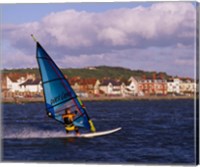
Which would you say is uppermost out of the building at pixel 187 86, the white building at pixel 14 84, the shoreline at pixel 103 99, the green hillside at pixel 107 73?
the green hillside at pixel 107 73

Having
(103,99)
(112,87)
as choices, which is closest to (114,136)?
(103,99)

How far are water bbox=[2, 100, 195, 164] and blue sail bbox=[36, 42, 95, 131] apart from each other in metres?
0.14

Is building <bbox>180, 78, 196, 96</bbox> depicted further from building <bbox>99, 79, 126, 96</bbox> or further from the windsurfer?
the windsurfer

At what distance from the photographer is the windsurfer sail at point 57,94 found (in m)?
11.3

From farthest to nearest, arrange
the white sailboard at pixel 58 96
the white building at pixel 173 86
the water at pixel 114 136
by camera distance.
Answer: the white sailboard at pixel 58 96
the white building at pixel 173 86
the water at pixel 114 136

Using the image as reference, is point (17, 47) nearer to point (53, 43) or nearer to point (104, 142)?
point (53, 43)

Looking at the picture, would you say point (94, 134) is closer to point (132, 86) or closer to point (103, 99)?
point (103, 99)

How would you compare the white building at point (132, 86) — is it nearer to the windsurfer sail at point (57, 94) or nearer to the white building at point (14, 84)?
the windsurfer sail at point (57, 94)

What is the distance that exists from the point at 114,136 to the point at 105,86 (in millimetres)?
863

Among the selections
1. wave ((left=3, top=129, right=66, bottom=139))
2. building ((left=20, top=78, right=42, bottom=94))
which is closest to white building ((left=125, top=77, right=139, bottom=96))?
wave ((left=3, top=129, right=66, bottom=139))

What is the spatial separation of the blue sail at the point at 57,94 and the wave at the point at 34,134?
25 cm

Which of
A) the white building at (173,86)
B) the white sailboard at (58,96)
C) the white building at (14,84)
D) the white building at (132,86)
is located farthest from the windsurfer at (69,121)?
the white building at (173,86)

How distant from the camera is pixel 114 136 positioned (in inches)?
436

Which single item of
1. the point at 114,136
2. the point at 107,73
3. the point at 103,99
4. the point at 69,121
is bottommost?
the point at 114,136
